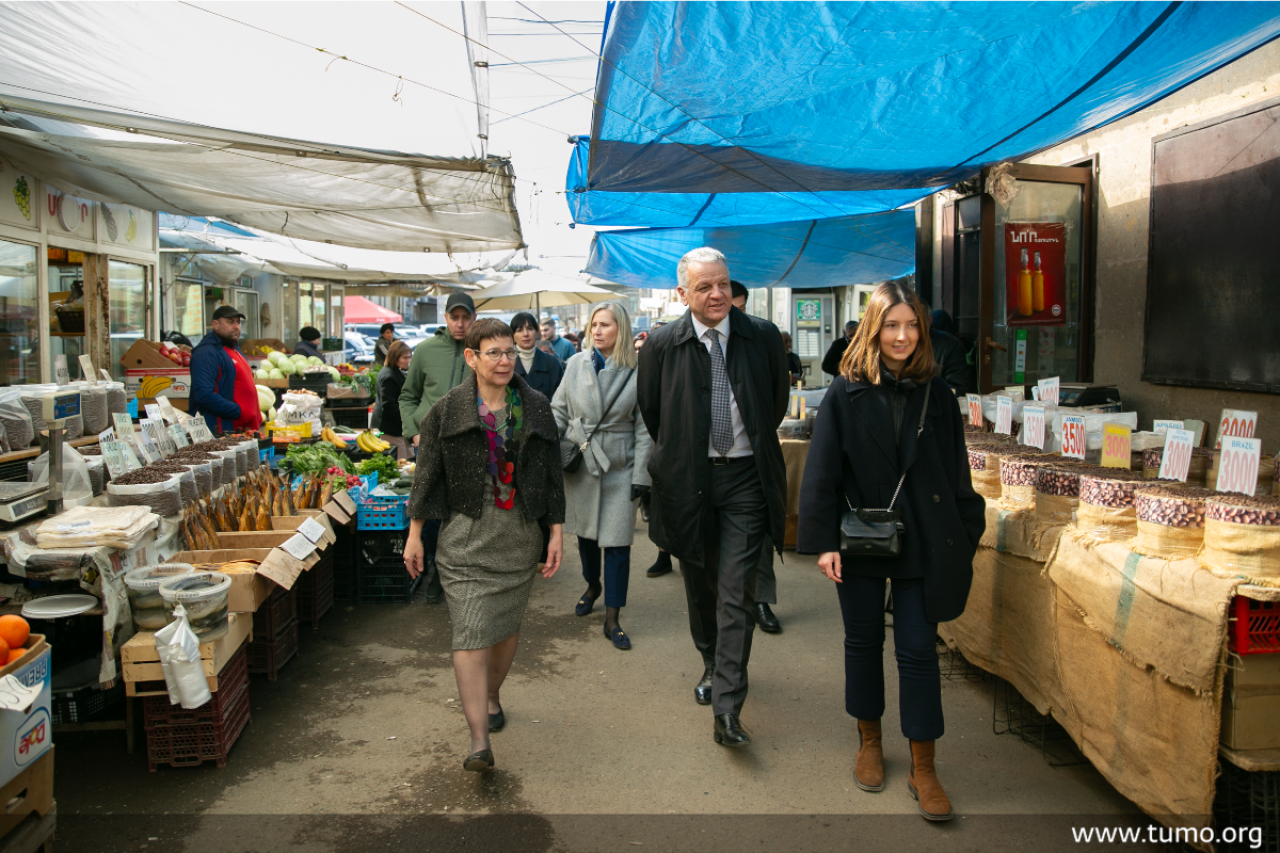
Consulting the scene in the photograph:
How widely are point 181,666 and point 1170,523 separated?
147 inches

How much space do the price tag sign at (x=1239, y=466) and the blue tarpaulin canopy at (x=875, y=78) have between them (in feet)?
6.48

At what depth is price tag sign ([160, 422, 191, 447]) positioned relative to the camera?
533 centimetres

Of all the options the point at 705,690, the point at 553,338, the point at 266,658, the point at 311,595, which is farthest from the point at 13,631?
the point at 553,338

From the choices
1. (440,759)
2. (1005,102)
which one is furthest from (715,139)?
(440,759)

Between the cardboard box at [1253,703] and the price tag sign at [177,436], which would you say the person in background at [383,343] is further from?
the cardboard box at [1253,703]

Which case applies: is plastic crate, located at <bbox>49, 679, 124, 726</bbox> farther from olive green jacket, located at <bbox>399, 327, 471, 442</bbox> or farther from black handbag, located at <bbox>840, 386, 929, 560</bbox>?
black handbag, located at <bbox>840, 386, 929, 560</bbox>

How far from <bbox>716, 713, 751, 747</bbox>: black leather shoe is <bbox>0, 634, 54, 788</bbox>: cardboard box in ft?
8.02

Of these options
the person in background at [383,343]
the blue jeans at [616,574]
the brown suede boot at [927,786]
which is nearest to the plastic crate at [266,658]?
the blue jeans at [616,574]

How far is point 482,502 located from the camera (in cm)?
340

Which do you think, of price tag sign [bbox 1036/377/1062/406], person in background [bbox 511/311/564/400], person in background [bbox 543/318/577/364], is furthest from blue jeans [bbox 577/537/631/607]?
person in background [bbox 543/318/577/364]

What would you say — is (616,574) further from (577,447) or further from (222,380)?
(222,380)

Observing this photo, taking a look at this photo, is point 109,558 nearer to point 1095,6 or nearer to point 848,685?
point 848,685

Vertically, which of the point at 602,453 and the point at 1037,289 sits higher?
the point at 1037,289

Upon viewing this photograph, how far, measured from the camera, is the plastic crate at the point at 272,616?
4332 mm
